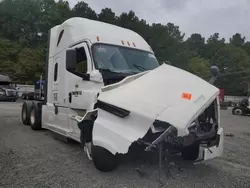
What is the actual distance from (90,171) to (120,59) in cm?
229

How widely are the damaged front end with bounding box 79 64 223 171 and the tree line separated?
34.3m

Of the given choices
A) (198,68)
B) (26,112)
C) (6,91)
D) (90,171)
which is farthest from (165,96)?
(198,68)

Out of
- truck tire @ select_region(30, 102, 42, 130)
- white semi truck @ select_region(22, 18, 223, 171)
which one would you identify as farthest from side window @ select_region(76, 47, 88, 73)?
truck tire @ select_region(30, 102, 42, 130)

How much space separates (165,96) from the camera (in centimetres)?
391

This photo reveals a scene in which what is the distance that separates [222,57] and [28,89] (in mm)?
54828

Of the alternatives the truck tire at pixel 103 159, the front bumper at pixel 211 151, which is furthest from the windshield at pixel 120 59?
the front bumper at pixel 211 151

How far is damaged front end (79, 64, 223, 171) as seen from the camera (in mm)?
3674

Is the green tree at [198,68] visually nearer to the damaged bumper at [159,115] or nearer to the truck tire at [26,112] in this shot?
the truck tire at [26,112]

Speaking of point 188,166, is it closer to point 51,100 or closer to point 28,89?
point 51,100

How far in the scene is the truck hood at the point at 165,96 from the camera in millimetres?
3629

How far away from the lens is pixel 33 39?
5938 cm

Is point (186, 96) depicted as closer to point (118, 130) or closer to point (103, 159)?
point (118, 130)

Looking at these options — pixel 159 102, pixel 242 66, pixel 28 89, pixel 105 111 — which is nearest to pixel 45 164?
pixel 105 111

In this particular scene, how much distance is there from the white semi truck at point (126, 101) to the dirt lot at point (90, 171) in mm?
309
